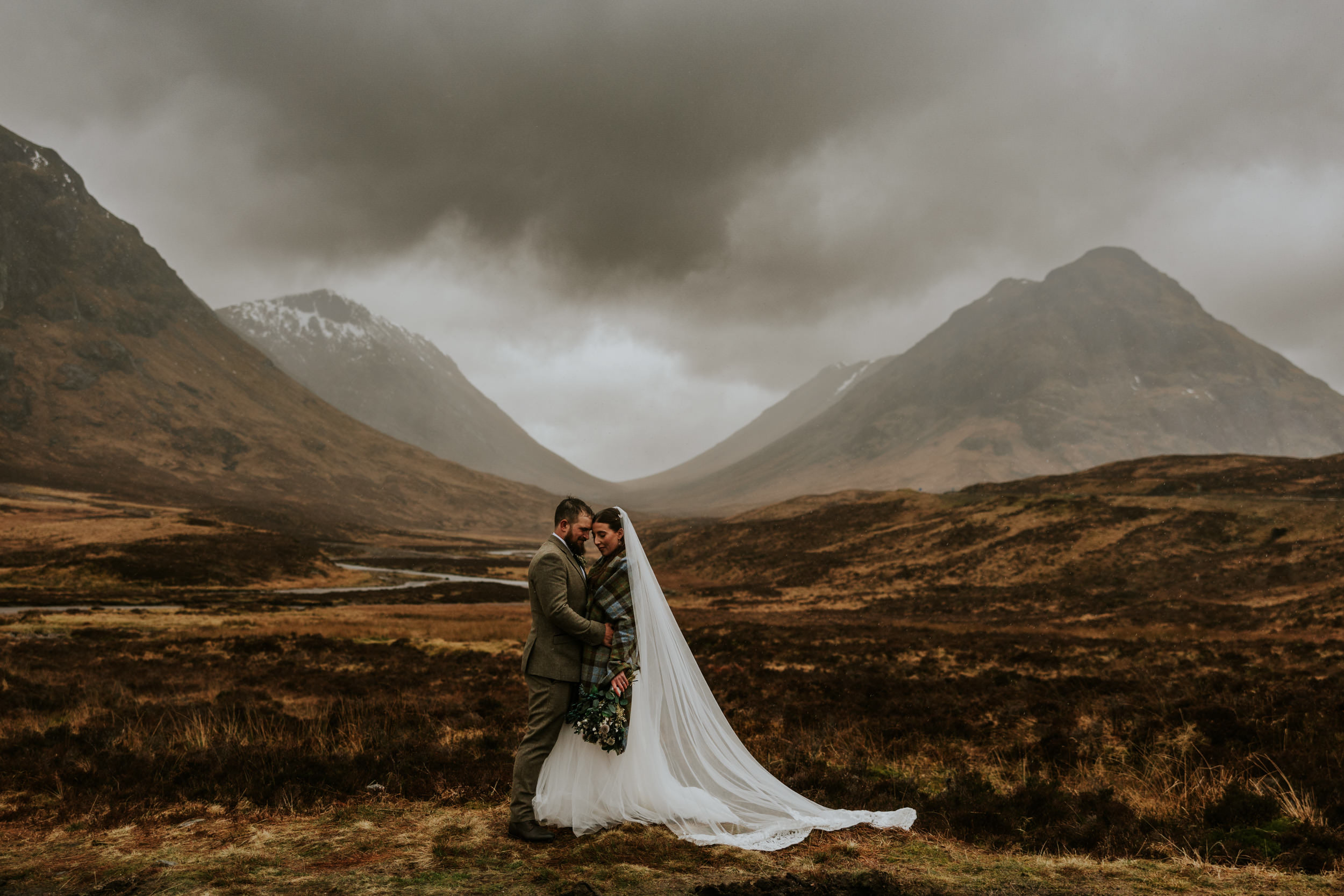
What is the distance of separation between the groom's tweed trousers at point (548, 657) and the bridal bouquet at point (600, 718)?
0.15m

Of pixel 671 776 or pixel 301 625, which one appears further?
pixel 301 625

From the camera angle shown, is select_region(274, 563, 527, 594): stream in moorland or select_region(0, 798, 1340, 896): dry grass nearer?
select_region(0, 798, 1340, 896): dry grass

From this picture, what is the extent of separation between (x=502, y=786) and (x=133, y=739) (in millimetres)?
6165

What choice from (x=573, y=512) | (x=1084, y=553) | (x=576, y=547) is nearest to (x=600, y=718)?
(x=576, y=547)

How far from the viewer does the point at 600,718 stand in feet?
21.3

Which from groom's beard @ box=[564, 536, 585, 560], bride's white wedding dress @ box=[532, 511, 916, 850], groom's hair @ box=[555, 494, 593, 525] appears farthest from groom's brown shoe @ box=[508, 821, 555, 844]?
groom's hair @ box=[555, 494, 593, 525]

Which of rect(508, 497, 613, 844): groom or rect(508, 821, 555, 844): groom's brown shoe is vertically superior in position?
rect(508, 497, 613, 844): groom

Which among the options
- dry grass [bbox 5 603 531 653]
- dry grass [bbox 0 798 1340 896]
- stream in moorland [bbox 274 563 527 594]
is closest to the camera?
dry grass [bbox 0 798 1340 896]

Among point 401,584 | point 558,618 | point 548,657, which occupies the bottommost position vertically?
point 401,584

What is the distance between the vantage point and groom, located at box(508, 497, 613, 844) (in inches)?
252

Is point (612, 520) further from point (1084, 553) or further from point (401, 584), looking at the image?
point (401, 584)

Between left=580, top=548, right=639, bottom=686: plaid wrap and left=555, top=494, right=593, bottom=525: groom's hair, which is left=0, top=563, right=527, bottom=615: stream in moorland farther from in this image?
left=580, top=548, right=639, bottom=686: plaid wrap

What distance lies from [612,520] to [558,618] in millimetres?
1106

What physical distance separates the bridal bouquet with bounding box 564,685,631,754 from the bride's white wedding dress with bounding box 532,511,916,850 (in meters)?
0.21
